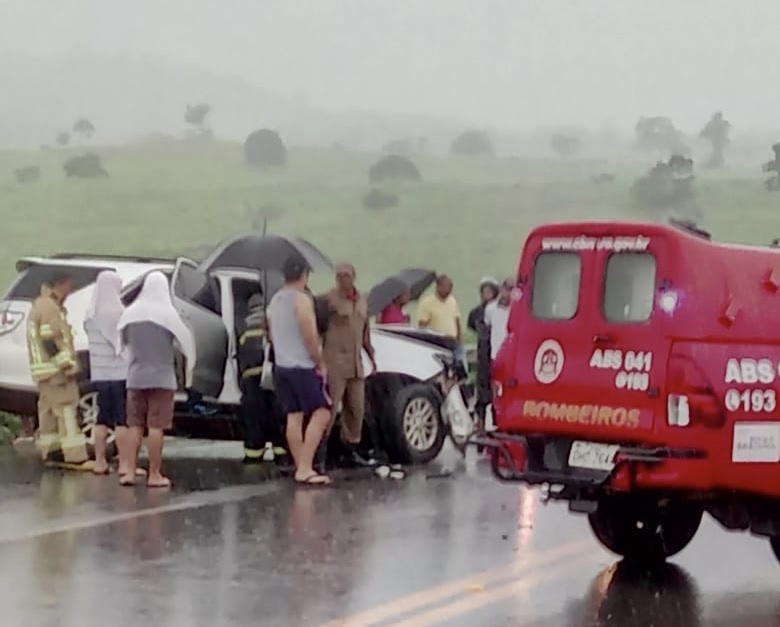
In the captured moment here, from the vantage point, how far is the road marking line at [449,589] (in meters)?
8.88

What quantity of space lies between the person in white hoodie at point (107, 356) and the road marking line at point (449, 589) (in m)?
4.17

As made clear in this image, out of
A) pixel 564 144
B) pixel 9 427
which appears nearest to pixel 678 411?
pixel 9 427

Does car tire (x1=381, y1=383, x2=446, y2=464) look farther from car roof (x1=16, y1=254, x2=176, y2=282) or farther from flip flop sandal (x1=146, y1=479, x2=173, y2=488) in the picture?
flip flop sandal (x1=146, y1=479, x2=173, y2=488)

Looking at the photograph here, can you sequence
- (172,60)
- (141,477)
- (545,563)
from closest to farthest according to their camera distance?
(545,563) → (141,477) → (172,60)

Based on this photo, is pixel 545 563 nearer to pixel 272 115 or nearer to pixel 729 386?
pixel 729 386

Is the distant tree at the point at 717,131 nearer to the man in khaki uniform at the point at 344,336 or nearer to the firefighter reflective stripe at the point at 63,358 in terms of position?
the man in khaki uniform at the point at 344,336

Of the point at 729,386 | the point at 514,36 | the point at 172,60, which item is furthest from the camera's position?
the point at 514,36

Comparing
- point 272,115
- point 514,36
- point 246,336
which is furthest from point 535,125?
point 246,336

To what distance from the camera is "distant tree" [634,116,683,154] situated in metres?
27.6

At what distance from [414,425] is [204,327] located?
1.99 meters

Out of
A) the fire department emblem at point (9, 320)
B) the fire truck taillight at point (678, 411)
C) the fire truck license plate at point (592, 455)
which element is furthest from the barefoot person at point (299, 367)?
the fire truck taillight at point (678, 411)

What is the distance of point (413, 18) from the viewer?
27375 mm

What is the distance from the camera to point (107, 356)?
14.0 m

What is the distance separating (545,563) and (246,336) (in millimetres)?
4509
